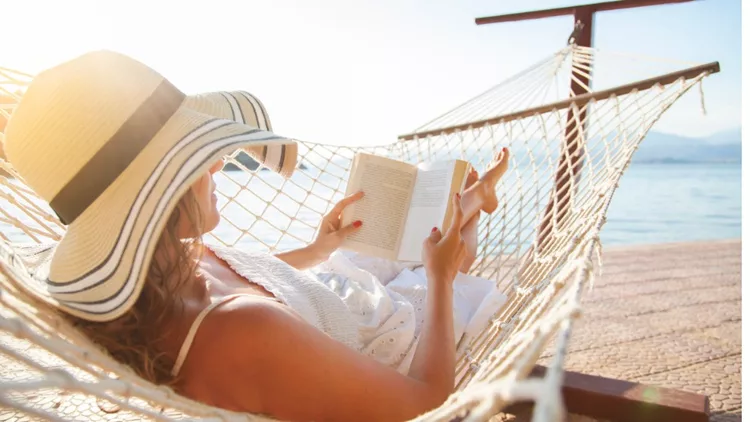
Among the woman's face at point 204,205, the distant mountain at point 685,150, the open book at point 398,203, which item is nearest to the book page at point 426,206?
the open book at point 398,203

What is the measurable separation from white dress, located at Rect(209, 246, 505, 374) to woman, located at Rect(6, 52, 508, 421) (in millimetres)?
207

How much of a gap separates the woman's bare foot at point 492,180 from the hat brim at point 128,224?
1.01 meters

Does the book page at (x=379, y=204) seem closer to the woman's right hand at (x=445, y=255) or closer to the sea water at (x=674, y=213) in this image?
the woman's right hand at (x=445, y=255)

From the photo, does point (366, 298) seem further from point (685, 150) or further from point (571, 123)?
point (685, 150)

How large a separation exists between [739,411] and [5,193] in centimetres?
180

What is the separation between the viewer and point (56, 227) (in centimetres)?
132

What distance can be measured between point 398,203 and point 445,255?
40 cm

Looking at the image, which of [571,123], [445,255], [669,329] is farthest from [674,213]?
[445,255]

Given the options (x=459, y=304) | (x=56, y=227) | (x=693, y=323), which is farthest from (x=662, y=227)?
→ (x=56, y=227)

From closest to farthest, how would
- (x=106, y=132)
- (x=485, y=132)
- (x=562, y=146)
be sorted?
(x=106, y=132) < (x=562, y=146) < (x=485, y=132)

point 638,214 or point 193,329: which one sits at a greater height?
point 638,214

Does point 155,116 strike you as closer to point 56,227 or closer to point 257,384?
point 257,384

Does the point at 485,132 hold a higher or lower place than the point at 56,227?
higher

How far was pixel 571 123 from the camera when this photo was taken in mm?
1862
